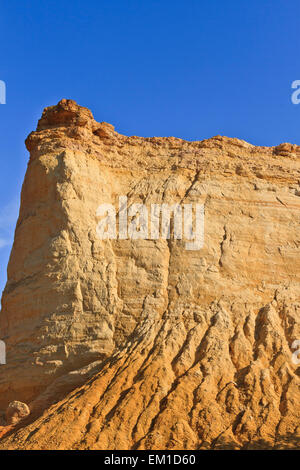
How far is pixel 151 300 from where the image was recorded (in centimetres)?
2392

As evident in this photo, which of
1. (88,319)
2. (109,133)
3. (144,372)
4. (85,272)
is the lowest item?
(144,372)

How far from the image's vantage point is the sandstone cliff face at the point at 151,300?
65.5 ft

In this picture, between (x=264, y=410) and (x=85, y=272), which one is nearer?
(x=264, y=410)

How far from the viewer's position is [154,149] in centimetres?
2830

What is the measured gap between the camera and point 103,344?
22734mm

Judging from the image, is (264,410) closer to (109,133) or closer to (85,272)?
(85,272)

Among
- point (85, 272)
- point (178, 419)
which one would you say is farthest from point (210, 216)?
point (178, 419)

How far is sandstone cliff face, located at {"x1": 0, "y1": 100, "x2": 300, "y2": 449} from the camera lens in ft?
65.5
